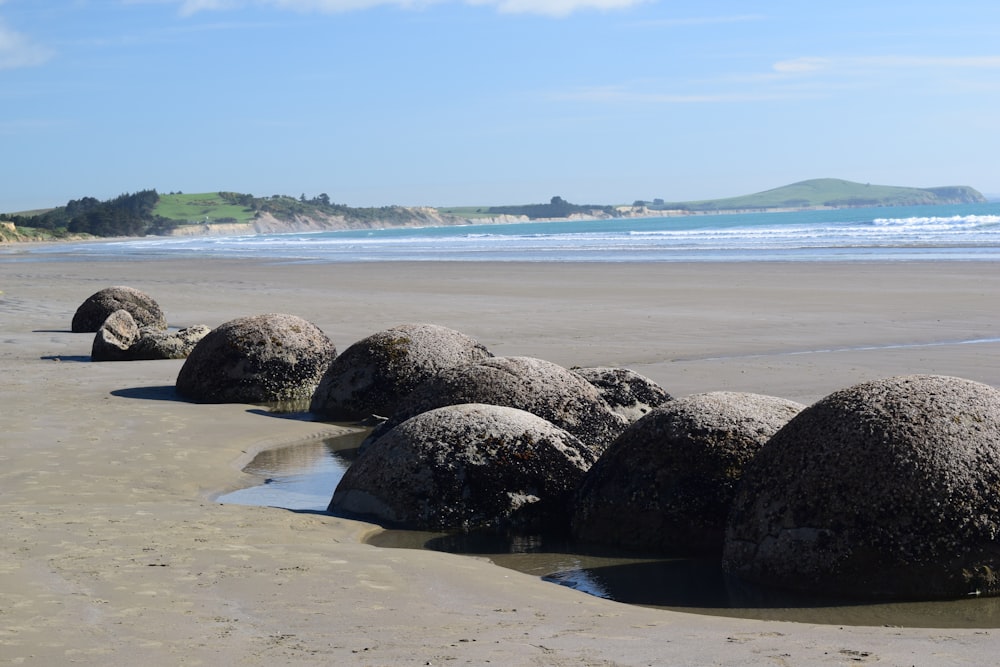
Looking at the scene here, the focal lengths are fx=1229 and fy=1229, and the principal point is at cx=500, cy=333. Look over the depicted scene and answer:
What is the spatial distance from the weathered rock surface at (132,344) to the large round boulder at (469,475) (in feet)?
30.4

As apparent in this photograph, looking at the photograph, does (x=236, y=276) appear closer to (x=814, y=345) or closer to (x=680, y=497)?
(x=814, y=345)

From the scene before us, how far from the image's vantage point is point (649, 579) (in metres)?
6.22

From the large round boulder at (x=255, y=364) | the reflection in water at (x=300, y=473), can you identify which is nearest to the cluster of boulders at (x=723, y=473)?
the reflection in water at (x=300, y=473)

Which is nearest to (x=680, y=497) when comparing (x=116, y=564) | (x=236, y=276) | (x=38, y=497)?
(x=116, y=564)

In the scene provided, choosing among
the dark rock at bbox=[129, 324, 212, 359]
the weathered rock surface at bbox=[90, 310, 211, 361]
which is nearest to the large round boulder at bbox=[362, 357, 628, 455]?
the dark rock at bbox=[129, 324, 212, 359]

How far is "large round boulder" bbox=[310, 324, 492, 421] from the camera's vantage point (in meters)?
11.5

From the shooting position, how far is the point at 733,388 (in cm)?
1292

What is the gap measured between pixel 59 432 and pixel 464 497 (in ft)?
15.7

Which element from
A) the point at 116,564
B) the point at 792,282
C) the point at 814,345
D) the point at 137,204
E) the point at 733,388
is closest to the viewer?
the point at 116,564

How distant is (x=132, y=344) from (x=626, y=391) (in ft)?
28.6

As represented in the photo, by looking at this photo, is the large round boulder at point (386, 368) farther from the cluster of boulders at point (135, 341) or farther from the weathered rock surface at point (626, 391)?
the cluster of boulders at point (135, 341)

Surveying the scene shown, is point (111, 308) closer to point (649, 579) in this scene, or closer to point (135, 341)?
point (135, 341)

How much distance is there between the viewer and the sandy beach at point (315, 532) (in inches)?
183

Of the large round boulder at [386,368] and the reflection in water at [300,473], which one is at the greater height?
the large round boulder at [386,368]
